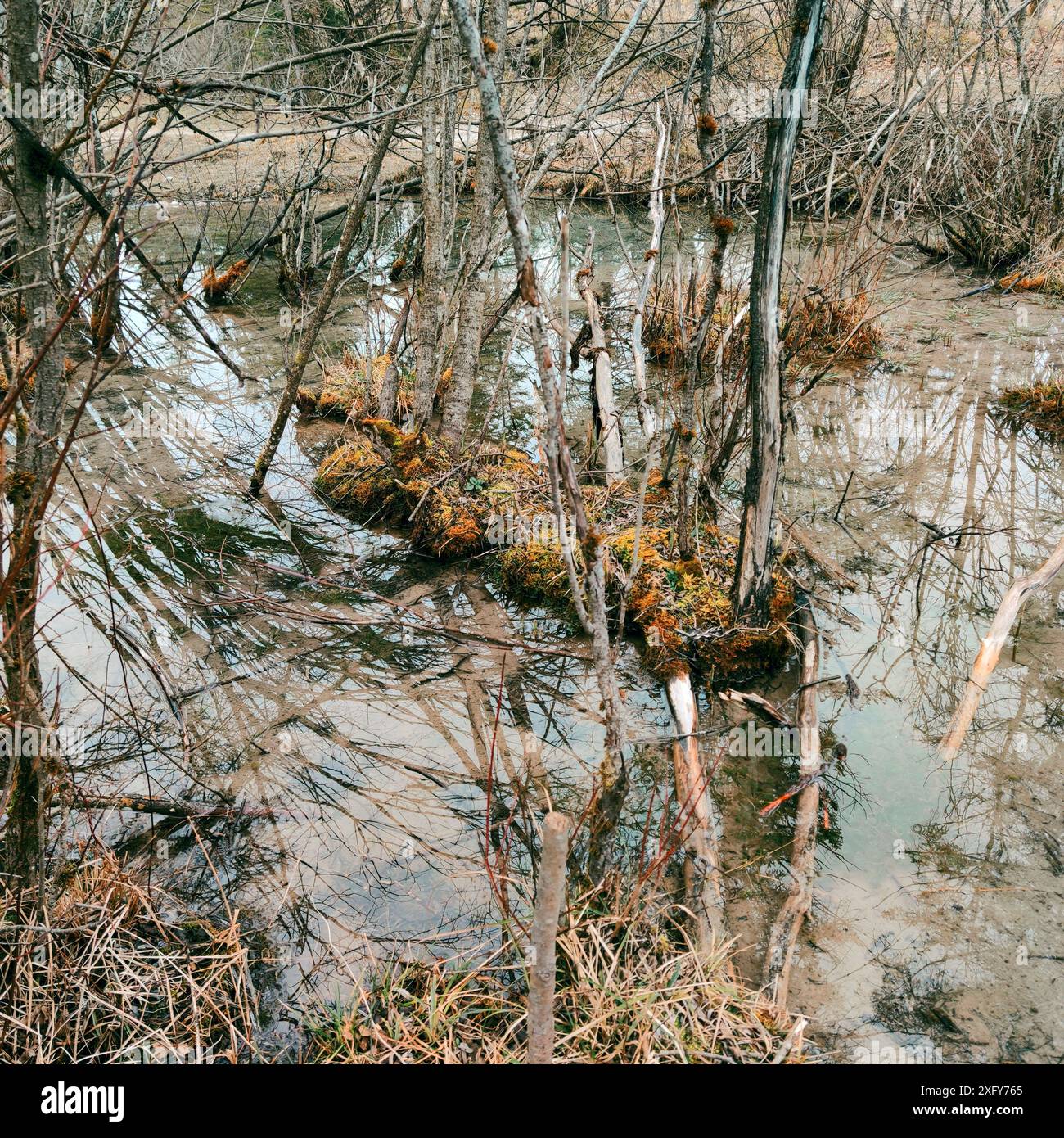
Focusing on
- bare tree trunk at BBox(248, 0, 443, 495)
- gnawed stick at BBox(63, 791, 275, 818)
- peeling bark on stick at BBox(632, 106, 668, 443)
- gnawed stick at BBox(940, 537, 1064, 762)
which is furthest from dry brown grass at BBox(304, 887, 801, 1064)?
bare tree trunk at BBox(248, 0, 443, 495)

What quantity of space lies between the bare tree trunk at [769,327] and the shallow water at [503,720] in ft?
2.09

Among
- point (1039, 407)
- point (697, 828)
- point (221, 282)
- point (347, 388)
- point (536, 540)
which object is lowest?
point (697, 828)

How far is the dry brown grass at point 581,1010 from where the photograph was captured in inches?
Answer: 112

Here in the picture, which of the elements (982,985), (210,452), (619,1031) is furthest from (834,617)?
(210,452)

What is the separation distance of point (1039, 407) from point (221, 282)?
874 cm

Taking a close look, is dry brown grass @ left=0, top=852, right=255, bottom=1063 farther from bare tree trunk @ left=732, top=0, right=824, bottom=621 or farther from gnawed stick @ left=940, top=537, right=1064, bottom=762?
gnawed stick @ left=940, top=537, right=1064, bottom=762

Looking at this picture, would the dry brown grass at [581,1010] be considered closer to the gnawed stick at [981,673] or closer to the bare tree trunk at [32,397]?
the bare tree trunk at [32,397]

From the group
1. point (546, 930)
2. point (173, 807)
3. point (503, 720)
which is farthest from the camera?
point (503, 720)

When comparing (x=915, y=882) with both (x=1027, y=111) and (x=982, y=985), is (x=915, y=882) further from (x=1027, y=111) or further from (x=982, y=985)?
(x=1027, y=111)

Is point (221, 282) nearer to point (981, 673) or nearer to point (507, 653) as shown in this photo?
point (507, 653)

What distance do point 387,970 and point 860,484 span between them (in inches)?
198

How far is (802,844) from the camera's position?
147 inches

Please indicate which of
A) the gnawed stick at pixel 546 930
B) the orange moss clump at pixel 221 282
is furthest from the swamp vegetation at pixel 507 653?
the orange moss clump at pixel 221 282

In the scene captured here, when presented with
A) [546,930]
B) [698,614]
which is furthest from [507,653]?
[546,930]
